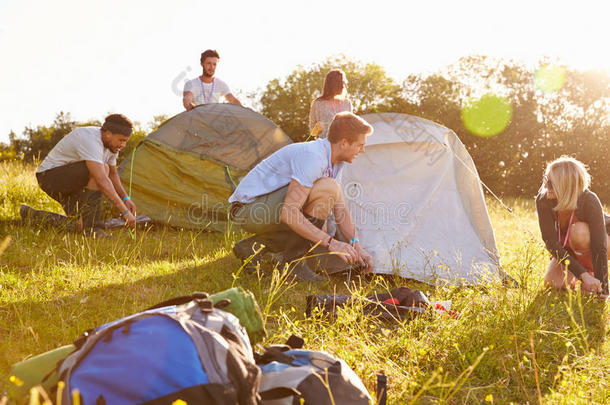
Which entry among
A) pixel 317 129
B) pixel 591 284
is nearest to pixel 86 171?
pixel 317 129

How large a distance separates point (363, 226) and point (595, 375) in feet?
6.79

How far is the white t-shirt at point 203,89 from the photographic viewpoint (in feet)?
18.5

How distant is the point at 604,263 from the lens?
318cm

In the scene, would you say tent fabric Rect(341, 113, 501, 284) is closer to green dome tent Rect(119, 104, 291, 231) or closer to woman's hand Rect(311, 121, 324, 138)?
woman's hand Rect(311, 121, 324, 138)

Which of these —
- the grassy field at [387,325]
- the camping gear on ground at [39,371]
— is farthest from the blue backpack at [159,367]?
the grassy field at [387,325]

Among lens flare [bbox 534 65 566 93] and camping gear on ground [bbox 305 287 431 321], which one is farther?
lens flare [bbox 534 65 566 93]

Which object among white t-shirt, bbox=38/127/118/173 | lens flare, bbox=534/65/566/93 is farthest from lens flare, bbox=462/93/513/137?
white t-shirt, bbox=38/127/118/173

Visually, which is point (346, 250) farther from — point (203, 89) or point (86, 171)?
point (203, 89)

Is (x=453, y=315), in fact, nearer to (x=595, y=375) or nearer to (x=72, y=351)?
(x=595, y=375)

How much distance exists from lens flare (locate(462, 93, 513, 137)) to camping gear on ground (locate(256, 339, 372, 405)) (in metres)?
11.7

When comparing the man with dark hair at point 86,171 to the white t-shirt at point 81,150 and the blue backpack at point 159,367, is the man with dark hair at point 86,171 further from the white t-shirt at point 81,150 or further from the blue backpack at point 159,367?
the blue backpack at point 159,367

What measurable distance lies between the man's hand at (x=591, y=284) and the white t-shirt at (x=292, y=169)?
178 cm

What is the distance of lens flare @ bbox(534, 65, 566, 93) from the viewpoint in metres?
13.0

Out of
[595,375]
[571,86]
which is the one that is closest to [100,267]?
[595,375]
